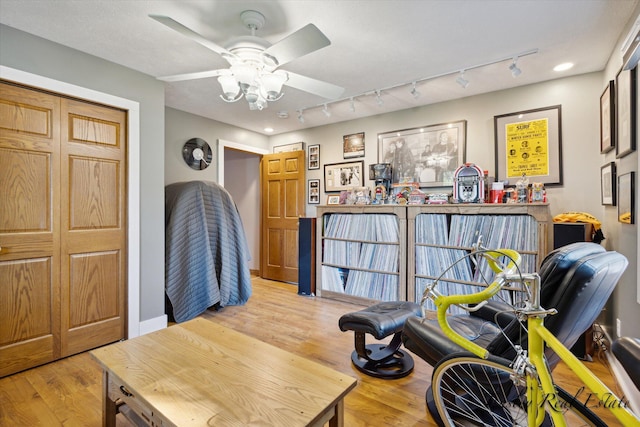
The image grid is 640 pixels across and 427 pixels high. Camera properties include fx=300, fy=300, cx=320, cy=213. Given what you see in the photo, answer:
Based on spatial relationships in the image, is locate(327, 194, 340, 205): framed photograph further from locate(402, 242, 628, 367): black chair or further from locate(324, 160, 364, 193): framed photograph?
locate(402, 242, 628, 367): black chair

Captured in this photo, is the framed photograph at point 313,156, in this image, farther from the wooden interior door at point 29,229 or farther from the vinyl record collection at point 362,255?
the wooden interior door at point 29,229

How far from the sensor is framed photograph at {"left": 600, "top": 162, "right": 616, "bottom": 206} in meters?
2.22

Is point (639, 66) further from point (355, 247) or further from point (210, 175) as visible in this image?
point (210, 175)

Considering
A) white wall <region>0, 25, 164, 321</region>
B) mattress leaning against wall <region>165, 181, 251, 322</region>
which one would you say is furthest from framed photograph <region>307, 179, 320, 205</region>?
white wall <region>0, 25, 164, 321</region>

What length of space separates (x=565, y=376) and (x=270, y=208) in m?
3.97

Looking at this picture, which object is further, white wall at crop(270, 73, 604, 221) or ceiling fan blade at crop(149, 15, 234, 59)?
white wall at crop(270, 73, 604, 221)

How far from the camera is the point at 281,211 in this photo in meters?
4.77

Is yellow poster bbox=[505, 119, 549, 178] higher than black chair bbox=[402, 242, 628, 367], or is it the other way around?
yellow poster bbox=[505, 119, 549, 178]

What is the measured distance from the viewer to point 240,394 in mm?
1162

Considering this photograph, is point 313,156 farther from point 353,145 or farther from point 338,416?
point 338,416

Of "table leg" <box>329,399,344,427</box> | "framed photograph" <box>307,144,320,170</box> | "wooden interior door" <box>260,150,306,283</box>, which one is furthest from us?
"wooden interior door" <box>260,150,306,283</box>

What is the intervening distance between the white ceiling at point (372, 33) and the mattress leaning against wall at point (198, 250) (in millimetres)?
1151

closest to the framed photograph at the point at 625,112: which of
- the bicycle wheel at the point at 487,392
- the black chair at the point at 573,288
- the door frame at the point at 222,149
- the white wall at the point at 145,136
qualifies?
the black chair at the point at 573,288

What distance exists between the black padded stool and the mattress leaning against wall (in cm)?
169
